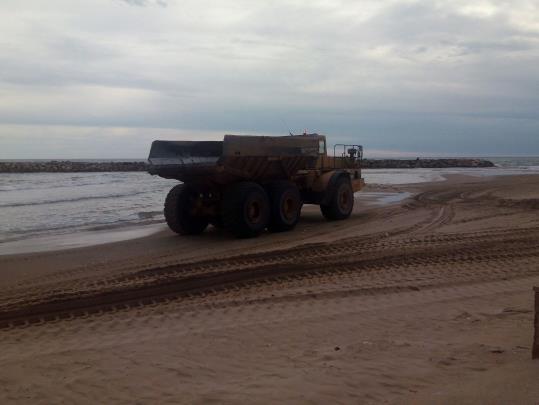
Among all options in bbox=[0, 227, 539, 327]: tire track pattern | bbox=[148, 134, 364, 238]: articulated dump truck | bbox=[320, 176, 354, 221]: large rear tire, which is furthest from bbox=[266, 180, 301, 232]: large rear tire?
bbox=[0, 227, 539, 327]: tire track pattern

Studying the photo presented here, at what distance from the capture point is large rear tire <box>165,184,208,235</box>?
13.4 m

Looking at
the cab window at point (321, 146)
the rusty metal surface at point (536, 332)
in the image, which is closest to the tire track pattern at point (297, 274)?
the rusty metal surface at point (536, 332)

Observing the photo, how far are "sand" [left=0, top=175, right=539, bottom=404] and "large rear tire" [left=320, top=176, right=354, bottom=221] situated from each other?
10.2ft

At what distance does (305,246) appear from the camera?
A: 456 inches

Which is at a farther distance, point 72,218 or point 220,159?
point 72,218

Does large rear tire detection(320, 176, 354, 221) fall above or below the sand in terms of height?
above

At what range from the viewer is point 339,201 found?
15.6 metres

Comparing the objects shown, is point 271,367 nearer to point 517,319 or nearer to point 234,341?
point 234,341

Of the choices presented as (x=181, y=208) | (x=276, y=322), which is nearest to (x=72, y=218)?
(x=181, y=208)

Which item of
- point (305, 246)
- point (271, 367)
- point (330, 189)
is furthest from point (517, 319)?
point (330, 189)

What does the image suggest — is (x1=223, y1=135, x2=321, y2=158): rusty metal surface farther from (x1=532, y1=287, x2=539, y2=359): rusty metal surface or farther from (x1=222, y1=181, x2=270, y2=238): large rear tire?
(x1=532, y1=287, x2=539, y2=359): rusty metal surface

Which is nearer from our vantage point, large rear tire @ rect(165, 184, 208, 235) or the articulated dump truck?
the articulated dump truck

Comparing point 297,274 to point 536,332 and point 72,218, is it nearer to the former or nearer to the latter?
point 536,332

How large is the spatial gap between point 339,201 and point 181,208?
436cm
